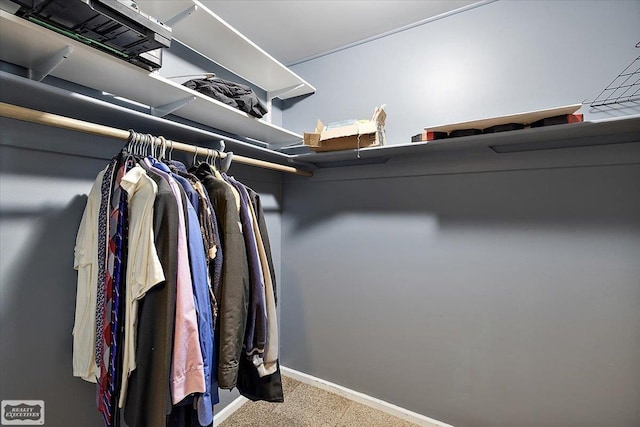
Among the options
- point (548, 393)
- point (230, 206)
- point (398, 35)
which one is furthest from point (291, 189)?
point (548, 393)

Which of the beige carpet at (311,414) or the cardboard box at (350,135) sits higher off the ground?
the cardboard box at (350,135)

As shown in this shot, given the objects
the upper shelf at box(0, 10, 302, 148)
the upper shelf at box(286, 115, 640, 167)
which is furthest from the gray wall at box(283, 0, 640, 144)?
the upper shelf at box(0, 10, 302, 148)

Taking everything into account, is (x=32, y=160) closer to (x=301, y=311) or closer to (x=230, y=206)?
(x=230, y=206)

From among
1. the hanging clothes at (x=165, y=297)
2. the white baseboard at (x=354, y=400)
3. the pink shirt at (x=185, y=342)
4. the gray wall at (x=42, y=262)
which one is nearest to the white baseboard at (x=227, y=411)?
the white baseboard at (x=354, y=400)

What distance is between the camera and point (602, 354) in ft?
4.08

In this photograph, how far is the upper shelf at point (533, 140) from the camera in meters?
1.10

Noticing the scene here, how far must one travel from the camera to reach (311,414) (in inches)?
66.3

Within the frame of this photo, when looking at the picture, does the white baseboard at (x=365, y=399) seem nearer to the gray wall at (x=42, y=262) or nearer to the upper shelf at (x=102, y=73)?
the gray wall at (x=42, y=262)

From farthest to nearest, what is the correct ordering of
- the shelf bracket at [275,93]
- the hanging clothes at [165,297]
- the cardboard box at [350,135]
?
the shelf bracket at [275,93]
the cardboard box at [350,135]
the hanging clothes at [165,297]

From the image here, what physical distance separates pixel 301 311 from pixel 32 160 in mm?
1705

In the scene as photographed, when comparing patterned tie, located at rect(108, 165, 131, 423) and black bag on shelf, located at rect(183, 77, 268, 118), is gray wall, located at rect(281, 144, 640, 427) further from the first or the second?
patterned tie, located at rect(108, 165, 131, 423)

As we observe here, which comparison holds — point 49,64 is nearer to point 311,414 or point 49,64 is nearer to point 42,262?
point 42,262

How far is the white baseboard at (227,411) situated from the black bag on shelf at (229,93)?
1.84m

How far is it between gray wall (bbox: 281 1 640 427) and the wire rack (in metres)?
0.03
